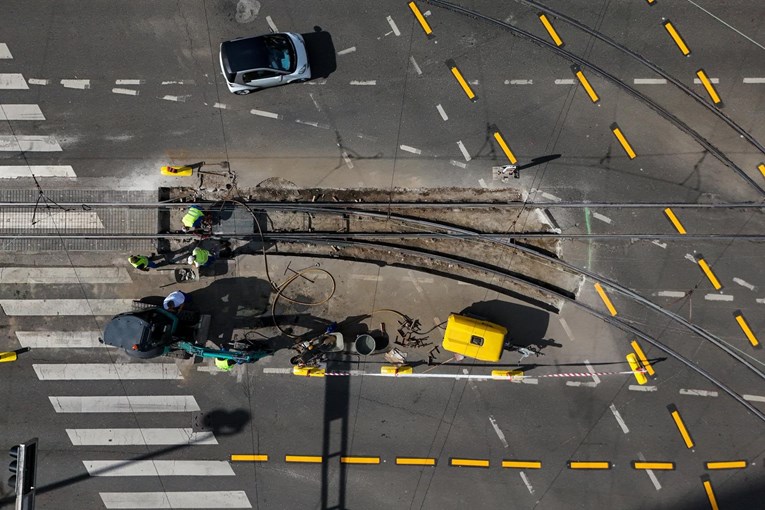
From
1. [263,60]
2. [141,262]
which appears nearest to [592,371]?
[263,60]

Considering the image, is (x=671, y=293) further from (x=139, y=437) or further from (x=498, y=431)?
(x=139, y=437)

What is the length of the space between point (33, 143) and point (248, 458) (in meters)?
11.9

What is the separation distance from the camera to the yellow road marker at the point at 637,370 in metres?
14.3

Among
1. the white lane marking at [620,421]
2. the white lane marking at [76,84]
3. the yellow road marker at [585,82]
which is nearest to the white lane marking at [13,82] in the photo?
the white lane marking at [76,84]

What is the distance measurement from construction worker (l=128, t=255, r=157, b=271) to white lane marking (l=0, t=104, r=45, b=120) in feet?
17.9

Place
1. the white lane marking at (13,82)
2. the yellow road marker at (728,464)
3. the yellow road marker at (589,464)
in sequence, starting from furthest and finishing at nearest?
the white lane marking at (13,82), the yellow road marker at (589,464), the yellow road marker at (728,464)

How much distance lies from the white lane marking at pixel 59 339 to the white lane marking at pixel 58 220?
330 centimetres

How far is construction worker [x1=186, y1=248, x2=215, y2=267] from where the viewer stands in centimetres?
1411

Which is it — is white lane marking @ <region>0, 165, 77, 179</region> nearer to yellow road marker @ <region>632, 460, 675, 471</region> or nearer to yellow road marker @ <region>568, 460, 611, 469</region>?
yellow road marker @ <region>568, 460, 611, 469</region>

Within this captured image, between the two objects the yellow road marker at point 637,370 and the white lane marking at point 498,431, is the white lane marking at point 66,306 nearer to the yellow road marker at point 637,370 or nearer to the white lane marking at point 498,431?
the white lane marking at point 498,431

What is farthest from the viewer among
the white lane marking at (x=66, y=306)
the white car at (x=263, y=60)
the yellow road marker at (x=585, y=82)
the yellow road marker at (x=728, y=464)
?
the white lane marking at (x=66, y=306)

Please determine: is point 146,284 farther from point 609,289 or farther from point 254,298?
point 609,289

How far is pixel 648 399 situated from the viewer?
14312 mm

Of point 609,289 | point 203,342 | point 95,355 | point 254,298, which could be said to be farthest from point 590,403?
point 95,355
